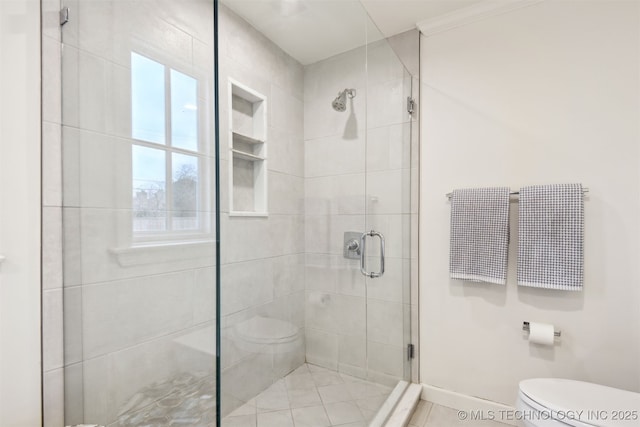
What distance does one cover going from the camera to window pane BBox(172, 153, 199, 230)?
1.22 meters

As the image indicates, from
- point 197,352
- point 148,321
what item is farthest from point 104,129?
point 197,352

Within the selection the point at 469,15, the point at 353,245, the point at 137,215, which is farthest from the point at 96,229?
the point at 469,15

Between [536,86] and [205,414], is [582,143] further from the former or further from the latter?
[205,414]

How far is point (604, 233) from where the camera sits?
1.56 meters

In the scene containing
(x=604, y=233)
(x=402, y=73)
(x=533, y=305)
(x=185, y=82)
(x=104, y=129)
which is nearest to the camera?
(x=104, y=129)

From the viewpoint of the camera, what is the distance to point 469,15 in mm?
1854

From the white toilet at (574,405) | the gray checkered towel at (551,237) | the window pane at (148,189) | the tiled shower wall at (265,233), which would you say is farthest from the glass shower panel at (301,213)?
the gray checkered towel at (551,237)

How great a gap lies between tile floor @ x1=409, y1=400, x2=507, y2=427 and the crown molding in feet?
7.63

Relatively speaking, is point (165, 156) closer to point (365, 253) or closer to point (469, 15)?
point (365, 253)

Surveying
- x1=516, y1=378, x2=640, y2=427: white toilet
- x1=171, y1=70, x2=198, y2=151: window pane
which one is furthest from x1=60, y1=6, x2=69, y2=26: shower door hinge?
x1=516, y1=378, x2=640, y2=427: white toilet

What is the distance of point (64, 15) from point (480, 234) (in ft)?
6.73

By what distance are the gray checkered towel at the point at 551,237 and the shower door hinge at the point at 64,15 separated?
2.09 metres

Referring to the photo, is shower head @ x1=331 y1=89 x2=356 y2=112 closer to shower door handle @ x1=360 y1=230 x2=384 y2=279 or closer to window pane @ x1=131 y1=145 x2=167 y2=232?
shower door handle @ x1=360 y1=230 x2=384 y2=279
